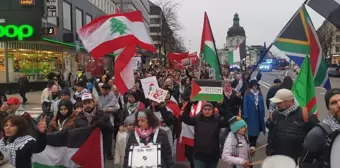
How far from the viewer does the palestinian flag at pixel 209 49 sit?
8.39 metres

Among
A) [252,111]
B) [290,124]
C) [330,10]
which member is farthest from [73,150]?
[252,111]

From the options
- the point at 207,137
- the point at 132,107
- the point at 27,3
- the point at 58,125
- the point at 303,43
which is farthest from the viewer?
the point at 27,3

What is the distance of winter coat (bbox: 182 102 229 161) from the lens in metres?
5.98

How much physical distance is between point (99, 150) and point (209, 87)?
2120 mm

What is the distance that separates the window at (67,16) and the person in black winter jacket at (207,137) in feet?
111

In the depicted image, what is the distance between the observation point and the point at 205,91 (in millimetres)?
7215

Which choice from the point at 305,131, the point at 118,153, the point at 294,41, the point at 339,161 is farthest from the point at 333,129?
the point at 118,153

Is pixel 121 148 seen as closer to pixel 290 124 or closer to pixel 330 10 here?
pixel 290 124

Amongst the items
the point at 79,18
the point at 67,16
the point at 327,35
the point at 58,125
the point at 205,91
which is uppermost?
the point at 327,35

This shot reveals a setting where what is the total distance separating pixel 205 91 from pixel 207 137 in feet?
4.53

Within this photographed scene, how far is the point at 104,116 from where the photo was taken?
6.23 meters

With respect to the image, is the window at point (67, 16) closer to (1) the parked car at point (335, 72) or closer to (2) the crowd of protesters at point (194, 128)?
(2) the crowd of protesters at point (194, 128)

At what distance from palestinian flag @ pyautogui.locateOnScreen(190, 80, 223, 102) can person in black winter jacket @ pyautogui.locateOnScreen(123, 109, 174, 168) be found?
2199 millimetres

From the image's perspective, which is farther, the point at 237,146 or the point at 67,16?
the point at 67,16
